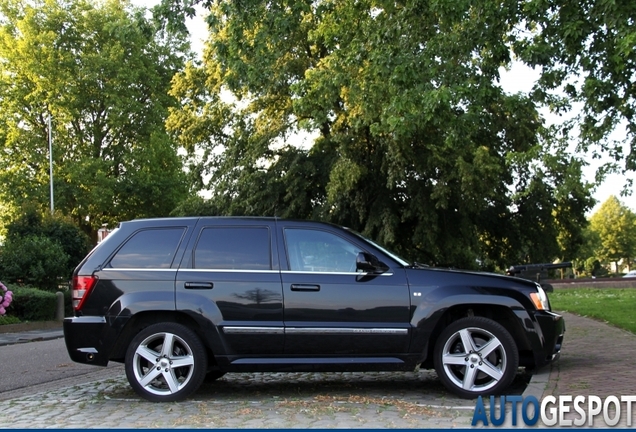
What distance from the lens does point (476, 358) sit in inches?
308

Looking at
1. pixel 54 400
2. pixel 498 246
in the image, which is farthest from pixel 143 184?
pixel 54 400

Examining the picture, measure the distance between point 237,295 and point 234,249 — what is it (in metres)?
0.53

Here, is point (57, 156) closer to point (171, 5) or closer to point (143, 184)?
point (143, 184)

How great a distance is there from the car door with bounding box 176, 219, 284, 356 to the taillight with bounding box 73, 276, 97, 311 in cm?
88

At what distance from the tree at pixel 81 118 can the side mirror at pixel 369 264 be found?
122 ft

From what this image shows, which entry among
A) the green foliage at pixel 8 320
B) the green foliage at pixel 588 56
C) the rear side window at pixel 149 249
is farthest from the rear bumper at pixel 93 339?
the green foliage at pixel 8 320

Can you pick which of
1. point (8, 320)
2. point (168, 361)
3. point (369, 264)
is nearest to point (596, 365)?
point (369, 264)

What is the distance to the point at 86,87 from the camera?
46062 millimetres

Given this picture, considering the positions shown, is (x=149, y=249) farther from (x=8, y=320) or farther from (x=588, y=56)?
(x=8, y=320)

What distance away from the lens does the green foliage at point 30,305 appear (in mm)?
20375

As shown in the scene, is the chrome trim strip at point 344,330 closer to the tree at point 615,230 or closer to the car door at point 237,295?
the car door at point 237,295

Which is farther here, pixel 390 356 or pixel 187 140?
pixel 187 140

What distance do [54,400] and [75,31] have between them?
42.1 metres

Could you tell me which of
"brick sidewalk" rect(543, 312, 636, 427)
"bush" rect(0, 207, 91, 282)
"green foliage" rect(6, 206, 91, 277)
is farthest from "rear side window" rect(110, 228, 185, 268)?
"green foliage" rect(6, 206, 91, 277)
